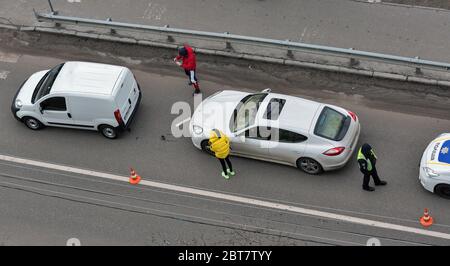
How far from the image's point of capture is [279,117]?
13305 millimetres

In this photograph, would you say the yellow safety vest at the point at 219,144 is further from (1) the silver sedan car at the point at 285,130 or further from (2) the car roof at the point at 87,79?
(2) the car roof at the point at 87,79

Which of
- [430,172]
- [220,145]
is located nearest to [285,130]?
[220,145]

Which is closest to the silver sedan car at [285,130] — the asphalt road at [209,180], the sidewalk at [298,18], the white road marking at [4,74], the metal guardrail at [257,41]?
the asphalt road at [209,180]

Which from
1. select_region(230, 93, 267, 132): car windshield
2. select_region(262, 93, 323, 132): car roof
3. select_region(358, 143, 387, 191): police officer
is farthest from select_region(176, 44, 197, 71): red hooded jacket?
select_region(358, 143, 387, 191): police officer

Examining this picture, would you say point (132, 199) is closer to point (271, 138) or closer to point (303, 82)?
point (271, 138)

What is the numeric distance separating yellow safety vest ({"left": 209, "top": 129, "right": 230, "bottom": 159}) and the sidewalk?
4.97 metres

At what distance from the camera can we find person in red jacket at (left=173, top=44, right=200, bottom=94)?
49.0 ft

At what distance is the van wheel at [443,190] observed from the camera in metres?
12.5

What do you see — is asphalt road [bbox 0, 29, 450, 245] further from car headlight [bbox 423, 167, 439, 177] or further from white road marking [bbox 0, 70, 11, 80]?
car headlight [bbox 423, 167, 439, 177]

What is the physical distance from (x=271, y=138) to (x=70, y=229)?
4.90 metres

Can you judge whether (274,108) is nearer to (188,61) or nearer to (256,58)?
(188,61)

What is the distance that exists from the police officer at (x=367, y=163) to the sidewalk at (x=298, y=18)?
15.4 feet

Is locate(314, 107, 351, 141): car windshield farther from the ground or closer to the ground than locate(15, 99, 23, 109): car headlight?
closer to the ground
